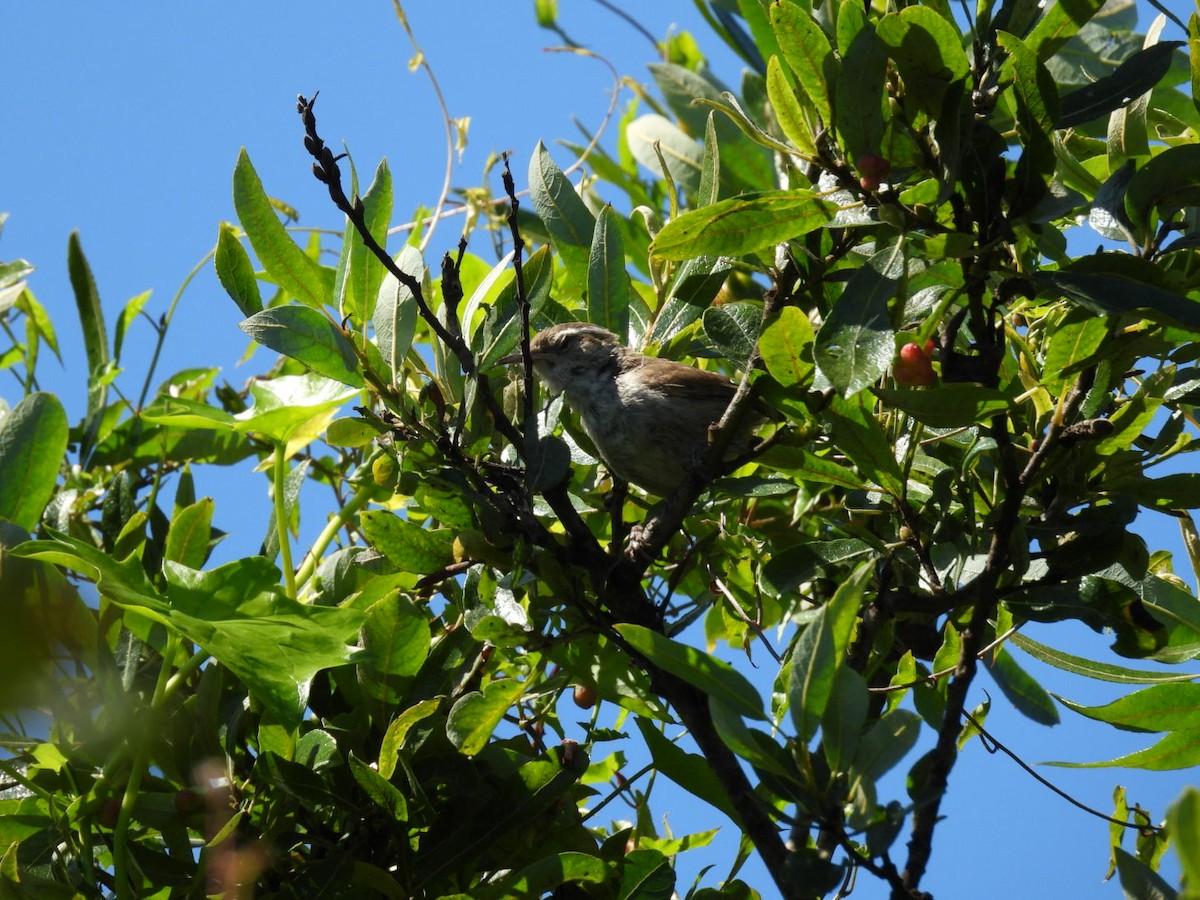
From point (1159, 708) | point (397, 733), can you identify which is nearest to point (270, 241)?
point (397, 733)

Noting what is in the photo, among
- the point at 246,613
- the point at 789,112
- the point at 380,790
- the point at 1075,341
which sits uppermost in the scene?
the point at 789,112

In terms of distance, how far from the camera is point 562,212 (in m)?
2.52

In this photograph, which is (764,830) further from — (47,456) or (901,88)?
(47,456)

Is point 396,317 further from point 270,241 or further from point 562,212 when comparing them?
point 562,212

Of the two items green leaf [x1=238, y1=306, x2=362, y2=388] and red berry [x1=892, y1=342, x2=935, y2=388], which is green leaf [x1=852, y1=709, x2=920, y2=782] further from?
green leaf [x1=238, y1=306, x2=362, y2=388]

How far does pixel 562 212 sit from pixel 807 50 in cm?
77

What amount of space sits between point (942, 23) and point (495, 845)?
64.0 inches

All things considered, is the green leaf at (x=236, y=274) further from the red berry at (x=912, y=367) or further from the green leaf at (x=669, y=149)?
the green leaf at (x=669, y=149)

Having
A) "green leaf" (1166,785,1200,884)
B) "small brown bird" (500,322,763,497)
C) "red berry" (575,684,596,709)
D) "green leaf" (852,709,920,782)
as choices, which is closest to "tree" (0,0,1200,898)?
"green leaf" (852,709,920,782)

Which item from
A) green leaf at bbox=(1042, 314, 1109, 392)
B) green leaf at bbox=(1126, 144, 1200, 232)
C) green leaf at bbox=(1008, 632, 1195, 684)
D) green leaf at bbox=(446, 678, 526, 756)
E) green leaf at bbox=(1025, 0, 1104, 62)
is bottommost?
green leaf at bbox=(446, 678, 526, 756)

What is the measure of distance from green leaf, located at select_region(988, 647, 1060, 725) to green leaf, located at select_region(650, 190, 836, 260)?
2.90ft

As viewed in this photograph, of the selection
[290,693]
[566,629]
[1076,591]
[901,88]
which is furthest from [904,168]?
[290,693]

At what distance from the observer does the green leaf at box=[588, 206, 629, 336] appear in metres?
2.43

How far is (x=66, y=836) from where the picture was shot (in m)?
2.15
